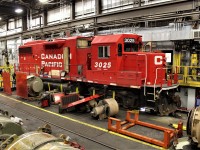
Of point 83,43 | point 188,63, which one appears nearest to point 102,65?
point 83,43

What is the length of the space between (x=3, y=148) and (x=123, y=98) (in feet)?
20.8

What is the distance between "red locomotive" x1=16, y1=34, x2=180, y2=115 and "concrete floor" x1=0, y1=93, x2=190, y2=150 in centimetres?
75

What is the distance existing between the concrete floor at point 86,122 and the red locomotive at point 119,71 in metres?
0.75

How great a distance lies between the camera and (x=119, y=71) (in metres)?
8.33

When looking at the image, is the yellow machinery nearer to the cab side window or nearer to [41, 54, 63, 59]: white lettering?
the cab side window

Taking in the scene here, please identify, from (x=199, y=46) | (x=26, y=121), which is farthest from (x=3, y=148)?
(x=199, y=46)

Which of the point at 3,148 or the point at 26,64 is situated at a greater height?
the point at 26,64

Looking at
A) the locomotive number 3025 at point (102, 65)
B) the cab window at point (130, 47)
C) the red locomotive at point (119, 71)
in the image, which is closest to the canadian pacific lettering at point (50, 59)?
the red locomotive at point (119, 71)

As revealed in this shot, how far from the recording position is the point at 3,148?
2.60 meters

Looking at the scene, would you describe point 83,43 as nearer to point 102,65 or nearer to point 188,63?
point 102,65

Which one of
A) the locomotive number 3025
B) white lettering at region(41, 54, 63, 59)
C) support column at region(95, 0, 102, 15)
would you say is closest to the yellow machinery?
the locomotive number 3025

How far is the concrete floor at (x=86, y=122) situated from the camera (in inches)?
212

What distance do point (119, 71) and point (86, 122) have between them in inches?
97.1

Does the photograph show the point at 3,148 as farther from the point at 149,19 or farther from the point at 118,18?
the point at 118,18
